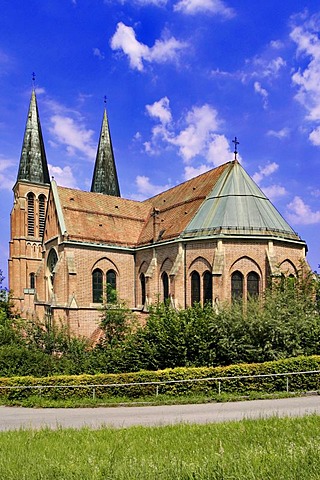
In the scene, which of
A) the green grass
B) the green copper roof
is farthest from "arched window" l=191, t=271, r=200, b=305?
the green grass

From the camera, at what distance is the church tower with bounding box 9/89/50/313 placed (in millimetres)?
49625

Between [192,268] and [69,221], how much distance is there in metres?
11.6

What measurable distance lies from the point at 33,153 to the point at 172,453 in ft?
158

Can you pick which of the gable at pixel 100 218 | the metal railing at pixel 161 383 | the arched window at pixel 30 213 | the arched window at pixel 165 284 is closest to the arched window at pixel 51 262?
the gable at pixel 100 218

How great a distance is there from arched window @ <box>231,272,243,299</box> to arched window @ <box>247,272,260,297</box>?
519 millimetres

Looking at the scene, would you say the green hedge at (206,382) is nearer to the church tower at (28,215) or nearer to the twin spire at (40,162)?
the church tower at (28,215)

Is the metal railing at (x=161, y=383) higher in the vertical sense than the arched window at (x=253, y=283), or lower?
lower

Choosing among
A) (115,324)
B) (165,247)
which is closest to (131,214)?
(165,247)

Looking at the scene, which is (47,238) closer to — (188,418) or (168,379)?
(168,379)

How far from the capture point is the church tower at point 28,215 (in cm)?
4962

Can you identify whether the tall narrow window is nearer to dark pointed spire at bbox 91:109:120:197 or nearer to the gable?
dark pointed spire at bbox 91:109:120:197

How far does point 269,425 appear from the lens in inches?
351

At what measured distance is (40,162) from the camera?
5138 centimetres

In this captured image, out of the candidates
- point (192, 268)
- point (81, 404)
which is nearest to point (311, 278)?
point (192, 268)
